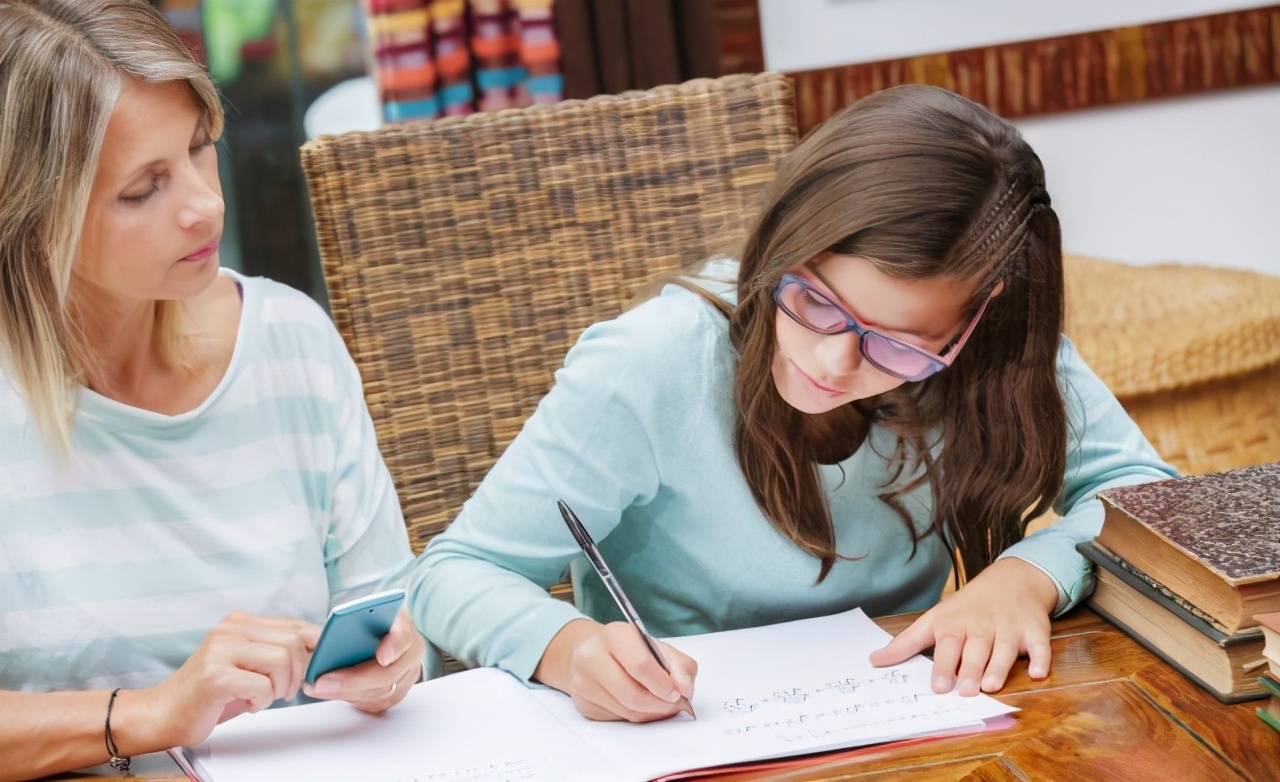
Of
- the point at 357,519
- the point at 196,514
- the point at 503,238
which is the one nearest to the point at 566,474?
the point at 357,519

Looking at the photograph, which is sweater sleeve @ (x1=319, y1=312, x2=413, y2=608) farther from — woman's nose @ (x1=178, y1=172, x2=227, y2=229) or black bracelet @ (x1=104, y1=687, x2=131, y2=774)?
black bracelet @ (x1=104, y1=687, x2=131, y2=774)

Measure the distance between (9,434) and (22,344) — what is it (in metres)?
0.09

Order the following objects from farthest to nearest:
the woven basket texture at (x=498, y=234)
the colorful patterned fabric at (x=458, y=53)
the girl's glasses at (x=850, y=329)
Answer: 1. the colorful patterned fabric at (x=458, y=53)
2. the woven basket texture at (x=498, y=234)
3. the girl's glasses at (x=850, y=329)

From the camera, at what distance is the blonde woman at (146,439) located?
917 millimetres

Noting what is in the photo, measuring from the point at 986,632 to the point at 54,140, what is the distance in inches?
31.6

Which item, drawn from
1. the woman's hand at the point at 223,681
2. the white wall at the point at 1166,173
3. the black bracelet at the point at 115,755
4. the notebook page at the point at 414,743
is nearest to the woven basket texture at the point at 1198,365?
the white wall at the point at 1166,173

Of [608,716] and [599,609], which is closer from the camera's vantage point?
[608,716]

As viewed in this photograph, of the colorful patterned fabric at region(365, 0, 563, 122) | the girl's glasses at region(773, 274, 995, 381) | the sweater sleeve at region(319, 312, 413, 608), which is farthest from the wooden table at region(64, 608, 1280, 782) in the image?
the colorful patterned fabric at region(365, 0, 563, 122)

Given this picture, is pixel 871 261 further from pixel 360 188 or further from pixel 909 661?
pixel 360 188

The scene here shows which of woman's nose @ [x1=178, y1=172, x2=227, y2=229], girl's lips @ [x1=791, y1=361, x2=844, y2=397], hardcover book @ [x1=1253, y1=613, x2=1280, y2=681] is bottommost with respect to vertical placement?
hardcover book @ [x1=1253, y1=613, x2=1280, y2=681]

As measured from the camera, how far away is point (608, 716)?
0.91 metres

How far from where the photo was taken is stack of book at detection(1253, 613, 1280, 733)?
80cm

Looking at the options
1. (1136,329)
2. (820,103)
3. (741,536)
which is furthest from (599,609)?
(820,103)

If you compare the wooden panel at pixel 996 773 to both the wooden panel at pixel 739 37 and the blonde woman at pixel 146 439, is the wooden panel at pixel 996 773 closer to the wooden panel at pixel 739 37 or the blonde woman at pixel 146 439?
the blonde woman at pixel 146 439
